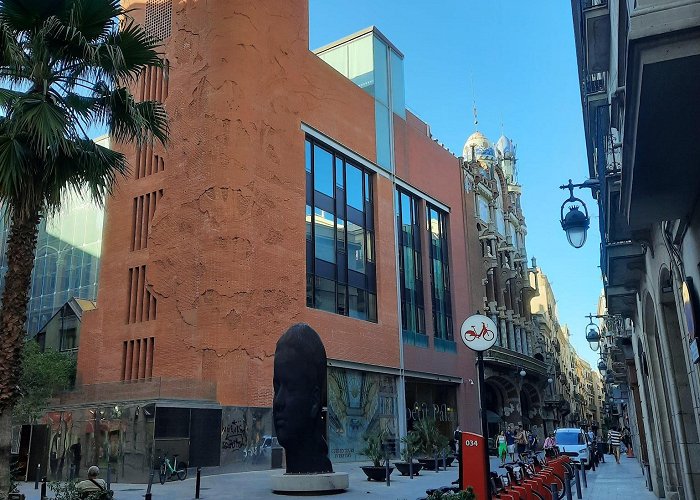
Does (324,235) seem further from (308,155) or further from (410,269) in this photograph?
(410,269)

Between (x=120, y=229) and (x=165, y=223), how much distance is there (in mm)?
3713

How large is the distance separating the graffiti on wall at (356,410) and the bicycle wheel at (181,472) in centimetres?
949

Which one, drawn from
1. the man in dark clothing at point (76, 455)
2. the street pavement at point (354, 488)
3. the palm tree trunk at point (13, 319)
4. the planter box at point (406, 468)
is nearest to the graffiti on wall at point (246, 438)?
the street pavement at point (354, 488)

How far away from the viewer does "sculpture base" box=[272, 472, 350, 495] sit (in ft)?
50.2

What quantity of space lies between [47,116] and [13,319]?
3.25 meters

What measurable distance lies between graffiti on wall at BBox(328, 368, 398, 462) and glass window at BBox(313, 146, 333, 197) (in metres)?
9.83

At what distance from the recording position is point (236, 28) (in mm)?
29891

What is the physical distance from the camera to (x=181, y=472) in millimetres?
21672

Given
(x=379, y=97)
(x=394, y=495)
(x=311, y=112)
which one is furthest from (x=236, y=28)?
(x=394, y=495)

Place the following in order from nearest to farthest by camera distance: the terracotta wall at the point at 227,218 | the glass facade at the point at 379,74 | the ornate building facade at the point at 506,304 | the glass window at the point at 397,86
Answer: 1. the terracotta wall at the point at 227,218
2. the glass facade at the point at 379,74
3. the glass window at the point at 397,86
4. the ornate building facade at the point at 506,304

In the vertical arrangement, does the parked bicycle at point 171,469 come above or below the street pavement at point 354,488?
above

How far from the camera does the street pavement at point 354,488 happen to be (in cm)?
1634

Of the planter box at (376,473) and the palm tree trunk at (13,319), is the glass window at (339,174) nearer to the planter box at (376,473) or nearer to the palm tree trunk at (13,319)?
the planter box at (376,473)

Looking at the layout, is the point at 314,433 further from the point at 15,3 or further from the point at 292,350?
the point at 15,3
